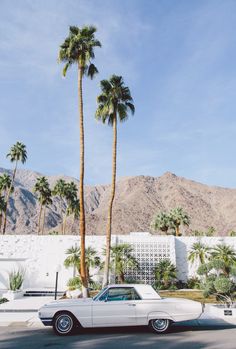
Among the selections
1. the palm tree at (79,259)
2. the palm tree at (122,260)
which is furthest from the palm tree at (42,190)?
the palm tree at (122,260)

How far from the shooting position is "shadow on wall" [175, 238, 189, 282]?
32844 millimetres

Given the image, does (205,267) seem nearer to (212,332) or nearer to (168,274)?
(212,332)

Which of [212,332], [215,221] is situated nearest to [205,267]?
[212,332]

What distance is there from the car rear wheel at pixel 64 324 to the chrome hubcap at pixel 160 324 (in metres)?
2.36

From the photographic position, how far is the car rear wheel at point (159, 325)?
966cm

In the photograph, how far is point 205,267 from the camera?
16297 millimetres

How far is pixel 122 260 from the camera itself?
30.9 meters

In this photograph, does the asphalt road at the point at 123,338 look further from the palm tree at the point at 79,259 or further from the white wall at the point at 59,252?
the white wall at the point at 59,252

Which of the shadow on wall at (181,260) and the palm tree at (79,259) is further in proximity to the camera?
the shadow on wall at (181,260)

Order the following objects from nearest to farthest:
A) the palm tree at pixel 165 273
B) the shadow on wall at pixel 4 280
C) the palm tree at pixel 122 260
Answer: the palm tree at pixel 122 260
the palm tree at pixel 165 273
the shadow on wall at pixel 4 280

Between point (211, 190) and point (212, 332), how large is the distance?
475 feet

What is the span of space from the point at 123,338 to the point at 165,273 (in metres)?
22.7

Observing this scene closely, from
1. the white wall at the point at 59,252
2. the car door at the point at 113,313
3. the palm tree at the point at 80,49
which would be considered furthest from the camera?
the white wall at the point at 59,252

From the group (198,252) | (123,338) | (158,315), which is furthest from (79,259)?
(123,338)
